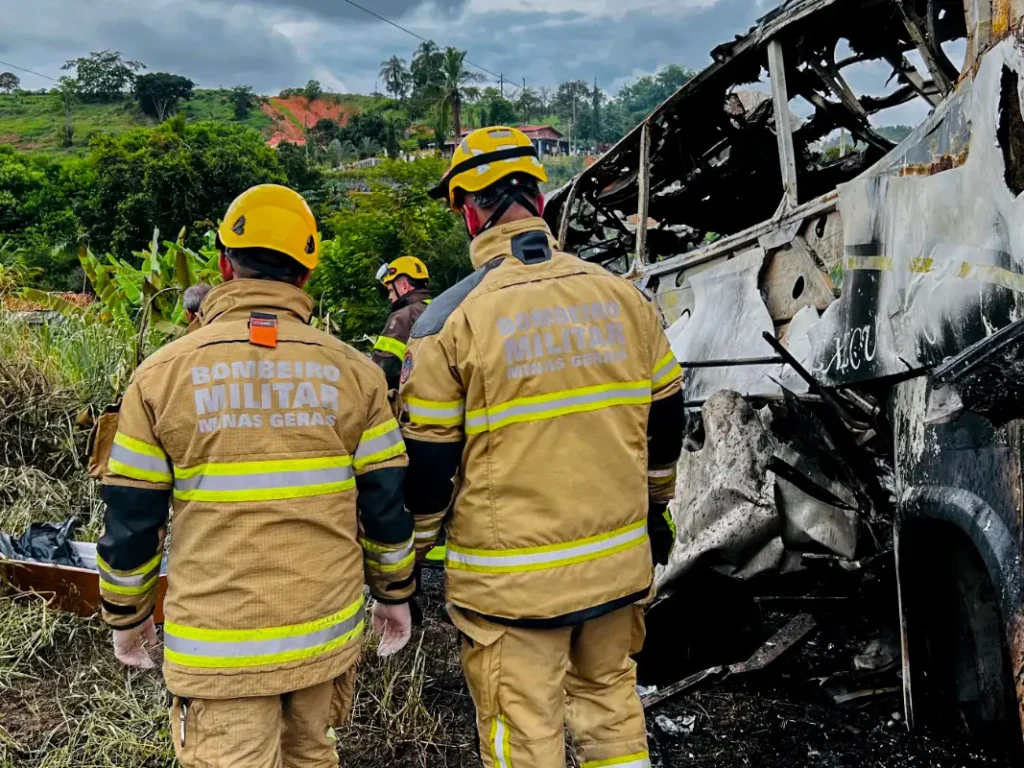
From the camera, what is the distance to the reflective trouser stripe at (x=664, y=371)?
2.06 meters

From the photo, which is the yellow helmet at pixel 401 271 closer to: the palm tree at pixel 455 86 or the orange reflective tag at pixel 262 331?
the orange reflective tag at pixel 262 331

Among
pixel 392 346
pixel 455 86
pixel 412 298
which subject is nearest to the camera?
pixel 392 346

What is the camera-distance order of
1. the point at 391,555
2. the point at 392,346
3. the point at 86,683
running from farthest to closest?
the point at 392,346, the point at 86,683, the point at 391,555

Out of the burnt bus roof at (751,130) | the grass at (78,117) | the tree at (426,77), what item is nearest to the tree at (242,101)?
the grass at (78,117)

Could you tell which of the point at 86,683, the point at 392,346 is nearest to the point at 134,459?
the point at 86,683

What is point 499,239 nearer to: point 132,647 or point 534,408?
point 534,408

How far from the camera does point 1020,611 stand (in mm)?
1570

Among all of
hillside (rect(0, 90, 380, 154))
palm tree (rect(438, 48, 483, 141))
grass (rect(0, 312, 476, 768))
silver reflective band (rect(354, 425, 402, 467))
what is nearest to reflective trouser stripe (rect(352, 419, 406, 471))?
silver reflective band (rect(354, 425, 402, 467))

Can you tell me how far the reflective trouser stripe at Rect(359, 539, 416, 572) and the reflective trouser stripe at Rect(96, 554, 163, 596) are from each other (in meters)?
0.46

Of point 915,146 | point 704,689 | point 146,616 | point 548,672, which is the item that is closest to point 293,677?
point 146,616

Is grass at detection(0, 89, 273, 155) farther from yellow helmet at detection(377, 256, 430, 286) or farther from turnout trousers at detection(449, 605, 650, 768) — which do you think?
turnout trousers at detection(449, 605, 650, 768)

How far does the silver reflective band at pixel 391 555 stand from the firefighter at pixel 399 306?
2.52 meters

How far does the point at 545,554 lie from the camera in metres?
1.80

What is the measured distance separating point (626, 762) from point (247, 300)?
1.40 meters
